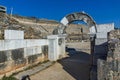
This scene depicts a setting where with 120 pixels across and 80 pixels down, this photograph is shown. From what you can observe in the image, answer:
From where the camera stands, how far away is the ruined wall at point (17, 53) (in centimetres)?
689

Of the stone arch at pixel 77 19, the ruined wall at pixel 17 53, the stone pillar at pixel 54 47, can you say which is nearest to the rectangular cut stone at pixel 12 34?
the ruined wall at pixel 17 53

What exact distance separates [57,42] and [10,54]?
199 inches

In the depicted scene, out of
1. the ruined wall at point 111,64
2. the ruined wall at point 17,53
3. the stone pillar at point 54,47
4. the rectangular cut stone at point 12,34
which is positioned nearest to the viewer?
the ruined wall at point 111,64

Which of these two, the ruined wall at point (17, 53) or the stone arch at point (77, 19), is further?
the stone arch at point (77, 19)

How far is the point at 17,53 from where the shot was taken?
782 cm

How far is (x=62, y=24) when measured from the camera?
12.8 metres

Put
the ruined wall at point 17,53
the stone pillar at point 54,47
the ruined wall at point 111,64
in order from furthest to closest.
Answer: the stone pillar at point 54,47, the ruined wall at point 17,53, the ruined wall at point 111,64

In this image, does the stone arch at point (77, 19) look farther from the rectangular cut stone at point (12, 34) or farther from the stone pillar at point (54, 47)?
the rectangular cut stone at point (12, 34)

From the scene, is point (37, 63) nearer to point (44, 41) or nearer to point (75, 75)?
point (44, 41)

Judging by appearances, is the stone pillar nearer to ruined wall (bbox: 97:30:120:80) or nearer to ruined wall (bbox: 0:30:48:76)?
ruined wall (bbox: 0:30:48:76)

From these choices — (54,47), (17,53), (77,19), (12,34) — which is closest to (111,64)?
(17,53)

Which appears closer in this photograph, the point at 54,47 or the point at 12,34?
the point at 12,34

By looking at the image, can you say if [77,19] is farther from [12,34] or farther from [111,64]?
[111,64]

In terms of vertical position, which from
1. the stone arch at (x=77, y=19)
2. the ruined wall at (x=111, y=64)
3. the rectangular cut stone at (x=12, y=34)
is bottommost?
the ruined wall at (x=111, y=64)
